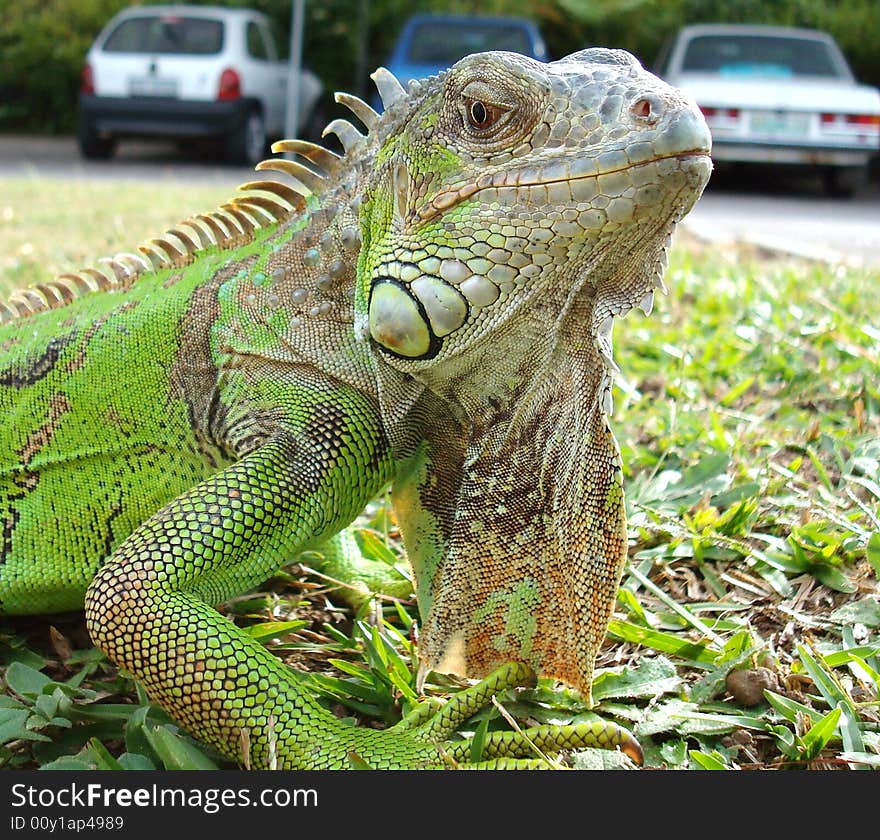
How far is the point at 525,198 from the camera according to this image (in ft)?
7.71

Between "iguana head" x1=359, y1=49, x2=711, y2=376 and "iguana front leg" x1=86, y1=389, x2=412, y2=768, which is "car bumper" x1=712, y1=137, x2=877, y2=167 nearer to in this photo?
"iguana head" x1=359, y1=49, x2=711, y2=376

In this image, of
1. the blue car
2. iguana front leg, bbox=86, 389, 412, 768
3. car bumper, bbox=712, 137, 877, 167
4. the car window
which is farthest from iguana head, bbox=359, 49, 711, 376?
the car window

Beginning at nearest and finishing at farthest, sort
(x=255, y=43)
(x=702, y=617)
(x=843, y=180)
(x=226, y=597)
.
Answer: (x=226, y=597), (x=702, y=617), (x=843, y=180), (x=255, y=43)

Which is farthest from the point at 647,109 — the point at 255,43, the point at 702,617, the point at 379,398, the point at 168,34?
the point at 255,43

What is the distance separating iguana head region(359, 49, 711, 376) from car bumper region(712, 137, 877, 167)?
12908 mm

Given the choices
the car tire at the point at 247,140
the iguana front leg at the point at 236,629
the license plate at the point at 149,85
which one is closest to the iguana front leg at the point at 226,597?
the iguana front leg at the point at 236,629

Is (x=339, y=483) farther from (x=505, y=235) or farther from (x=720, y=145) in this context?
(x=720, y=145)

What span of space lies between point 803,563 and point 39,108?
2430 centimetres

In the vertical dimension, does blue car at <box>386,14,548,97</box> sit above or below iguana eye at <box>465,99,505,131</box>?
below

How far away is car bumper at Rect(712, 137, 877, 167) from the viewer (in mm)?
14742

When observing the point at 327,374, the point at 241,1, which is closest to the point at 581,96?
the point at 327,374

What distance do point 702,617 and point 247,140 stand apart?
16.0m

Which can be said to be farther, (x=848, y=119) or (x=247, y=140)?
(x=247, y=140)

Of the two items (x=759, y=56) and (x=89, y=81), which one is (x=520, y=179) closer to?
(x=759, y=56)
